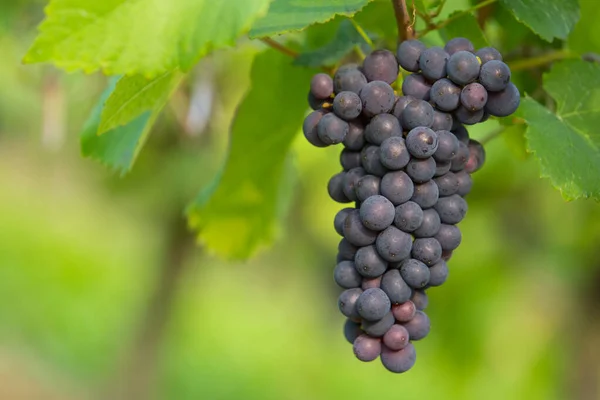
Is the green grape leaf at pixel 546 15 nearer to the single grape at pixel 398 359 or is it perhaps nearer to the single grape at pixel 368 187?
the single grape at pixel 368 187

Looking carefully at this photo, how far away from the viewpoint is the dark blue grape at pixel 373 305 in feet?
2.07

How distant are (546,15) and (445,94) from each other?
0.62ft

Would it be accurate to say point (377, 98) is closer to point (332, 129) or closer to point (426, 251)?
point (332, 129)

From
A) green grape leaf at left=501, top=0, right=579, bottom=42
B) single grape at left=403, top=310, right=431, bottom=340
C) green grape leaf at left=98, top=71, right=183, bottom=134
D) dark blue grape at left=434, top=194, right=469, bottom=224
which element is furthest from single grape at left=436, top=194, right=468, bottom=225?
green grape leaf at left=98, top=71, right=183, bottom=134

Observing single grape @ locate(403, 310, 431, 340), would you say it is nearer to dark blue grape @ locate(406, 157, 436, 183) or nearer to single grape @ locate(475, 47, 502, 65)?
dark blue grape @ locate(406, 157, 436, 183)

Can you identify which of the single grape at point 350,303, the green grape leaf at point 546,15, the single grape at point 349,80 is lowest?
the single grape at point 350,303

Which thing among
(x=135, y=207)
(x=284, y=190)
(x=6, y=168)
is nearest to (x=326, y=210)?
(x=135, y=207)

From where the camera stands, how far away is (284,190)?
1.27m

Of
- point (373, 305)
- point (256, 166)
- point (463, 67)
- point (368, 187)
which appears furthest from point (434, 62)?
point (256, 166)

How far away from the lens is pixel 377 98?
2.13 ft

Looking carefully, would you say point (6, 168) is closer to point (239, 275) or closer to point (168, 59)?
point (239, 275)

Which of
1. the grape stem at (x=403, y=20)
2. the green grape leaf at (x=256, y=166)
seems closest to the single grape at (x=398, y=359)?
the grape stem at (x=403, y=20)

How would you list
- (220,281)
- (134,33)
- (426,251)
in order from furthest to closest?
(220,281) < (426,251) < (134,33)

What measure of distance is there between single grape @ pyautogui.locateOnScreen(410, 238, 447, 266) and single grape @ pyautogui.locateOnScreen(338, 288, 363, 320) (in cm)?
7
